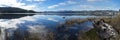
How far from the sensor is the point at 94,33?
8430 millimetres

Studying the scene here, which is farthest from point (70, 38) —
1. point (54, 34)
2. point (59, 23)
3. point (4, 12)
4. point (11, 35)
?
point (4, 12)

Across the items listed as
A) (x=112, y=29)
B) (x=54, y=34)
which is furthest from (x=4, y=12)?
(x=112, y=29)

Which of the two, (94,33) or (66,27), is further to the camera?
(66,27)

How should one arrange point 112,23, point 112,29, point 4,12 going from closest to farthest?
point 112,29 → point 112,23 → point 4,12

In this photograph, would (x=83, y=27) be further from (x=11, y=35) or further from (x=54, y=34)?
(x=11, y=35)

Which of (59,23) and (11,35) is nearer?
(11,35)

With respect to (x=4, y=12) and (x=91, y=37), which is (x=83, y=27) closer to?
(x=91, y=37)

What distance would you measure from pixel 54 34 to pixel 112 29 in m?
1.68

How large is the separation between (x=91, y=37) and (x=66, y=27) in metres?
1.17

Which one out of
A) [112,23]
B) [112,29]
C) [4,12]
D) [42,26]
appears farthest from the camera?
[4,12]

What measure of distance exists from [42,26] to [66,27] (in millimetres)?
819

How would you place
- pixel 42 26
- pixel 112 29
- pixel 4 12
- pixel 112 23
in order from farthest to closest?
pixel 4 12
pixel 42 26
pixel 112 23
pixel 112 29

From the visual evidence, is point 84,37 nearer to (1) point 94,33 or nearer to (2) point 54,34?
(1) point 94,33

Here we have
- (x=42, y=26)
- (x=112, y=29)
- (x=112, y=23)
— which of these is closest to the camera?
(x=112, y=29)
